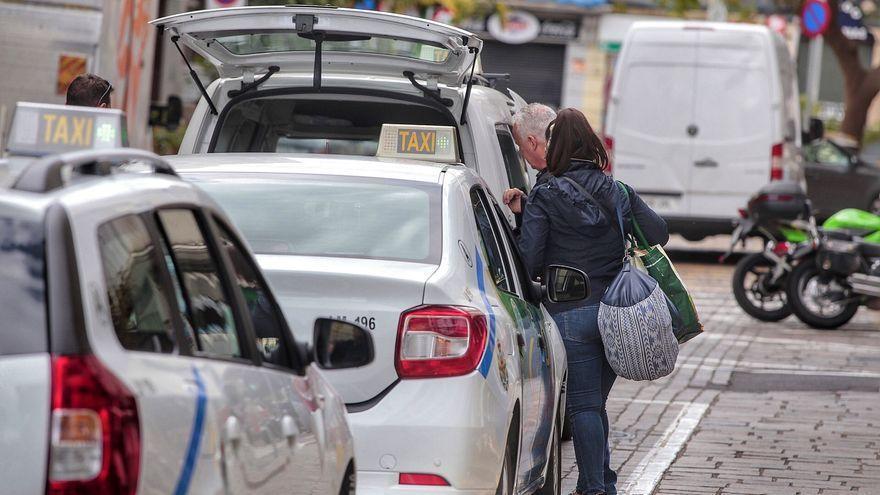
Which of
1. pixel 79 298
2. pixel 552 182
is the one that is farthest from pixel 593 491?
pixel 79 298

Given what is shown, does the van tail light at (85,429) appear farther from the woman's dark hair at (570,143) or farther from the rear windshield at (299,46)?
the rear windshield at (299,46)

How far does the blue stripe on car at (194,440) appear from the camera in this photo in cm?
334

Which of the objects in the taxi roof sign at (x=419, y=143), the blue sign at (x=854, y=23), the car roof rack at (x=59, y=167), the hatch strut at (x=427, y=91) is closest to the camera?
the car roof rack at (x=59, y=167)

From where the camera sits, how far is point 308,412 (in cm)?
436

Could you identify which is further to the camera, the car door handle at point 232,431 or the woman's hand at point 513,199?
the woman's hand at point 513,199

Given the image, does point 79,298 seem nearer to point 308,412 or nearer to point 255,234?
point 308,412

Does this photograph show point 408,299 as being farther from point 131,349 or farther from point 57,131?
point 131,349

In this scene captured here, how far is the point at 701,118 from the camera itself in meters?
20.4

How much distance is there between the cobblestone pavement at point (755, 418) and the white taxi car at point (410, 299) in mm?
2215

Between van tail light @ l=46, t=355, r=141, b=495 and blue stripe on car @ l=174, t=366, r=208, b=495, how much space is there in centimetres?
27

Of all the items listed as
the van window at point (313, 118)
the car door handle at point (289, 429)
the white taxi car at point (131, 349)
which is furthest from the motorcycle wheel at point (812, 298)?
the car door handle at point (289, 429)

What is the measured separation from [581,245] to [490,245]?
1.04 meters

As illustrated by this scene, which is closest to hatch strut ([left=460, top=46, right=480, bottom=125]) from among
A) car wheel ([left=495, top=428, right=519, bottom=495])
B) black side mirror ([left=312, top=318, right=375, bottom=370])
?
car wheel ([left=495, top=428, right=519, bottom=495])

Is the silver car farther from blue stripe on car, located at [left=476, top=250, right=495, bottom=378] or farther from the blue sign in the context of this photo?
the blue sign
